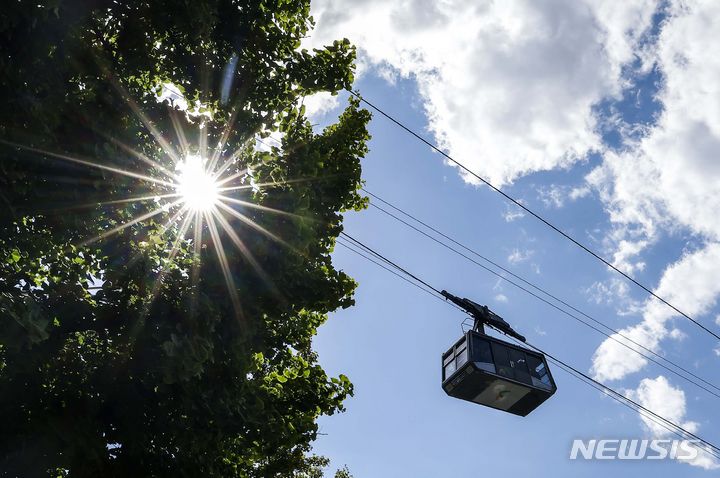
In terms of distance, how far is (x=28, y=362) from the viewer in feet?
21.1

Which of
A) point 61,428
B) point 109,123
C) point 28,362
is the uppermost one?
point 109,123

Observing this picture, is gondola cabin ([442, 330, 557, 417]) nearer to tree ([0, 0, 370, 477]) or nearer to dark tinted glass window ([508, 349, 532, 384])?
dark tinted glass window ([508, 349, 532, 384])

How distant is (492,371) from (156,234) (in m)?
7.56

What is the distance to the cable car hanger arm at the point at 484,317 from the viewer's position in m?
12.2

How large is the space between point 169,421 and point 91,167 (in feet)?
11.6

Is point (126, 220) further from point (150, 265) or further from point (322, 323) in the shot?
point (322, 323)

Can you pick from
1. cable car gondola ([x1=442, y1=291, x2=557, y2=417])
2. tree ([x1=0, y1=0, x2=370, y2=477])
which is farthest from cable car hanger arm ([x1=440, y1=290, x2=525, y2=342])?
tree ([x1=0, y1=0, x2=370, y2=477])

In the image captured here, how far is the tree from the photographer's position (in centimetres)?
622

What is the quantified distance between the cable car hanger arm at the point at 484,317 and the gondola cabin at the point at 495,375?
458mm

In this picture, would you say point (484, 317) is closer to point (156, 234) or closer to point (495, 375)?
point (495, 375)

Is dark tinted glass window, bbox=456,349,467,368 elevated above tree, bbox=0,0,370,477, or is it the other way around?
dark tinted glass window, bbox=456,349,467,368

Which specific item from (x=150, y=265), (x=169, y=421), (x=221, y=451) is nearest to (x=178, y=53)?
(x=150, y=265)

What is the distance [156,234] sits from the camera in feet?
24.4

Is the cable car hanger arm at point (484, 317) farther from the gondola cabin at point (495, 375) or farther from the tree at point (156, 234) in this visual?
the tree at point (156, 234)
